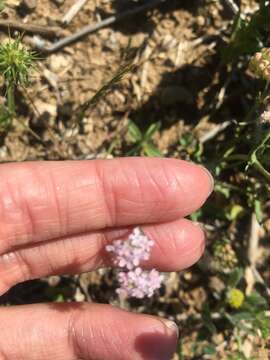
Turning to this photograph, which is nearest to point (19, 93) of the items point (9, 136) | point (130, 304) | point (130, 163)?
point (9, 136)

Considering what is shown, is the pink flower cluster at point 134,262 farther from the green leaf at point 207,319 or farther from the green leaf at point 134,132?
the green leaf at point 134,132

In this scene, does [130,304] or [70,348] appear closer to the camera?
[70,348]

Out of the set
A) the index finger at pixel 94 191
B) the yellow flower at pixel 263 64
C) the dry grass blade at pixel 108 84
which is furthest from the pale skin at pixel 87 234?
the yellow flower at pixel 263 64

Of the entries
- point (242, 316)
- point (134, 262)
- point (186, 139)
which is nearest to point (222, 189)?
point (186, 139)

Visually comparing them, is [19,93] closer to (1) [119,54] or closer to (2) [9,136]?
(2) [9,136]

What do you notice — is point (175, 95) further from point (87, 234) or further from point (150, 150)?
point (87, 234)
